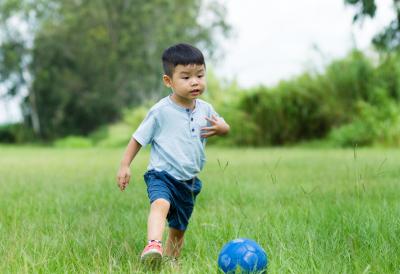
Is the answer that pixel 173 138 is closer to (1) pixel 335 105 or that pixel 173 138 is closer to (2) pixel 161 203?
(2) pixel 161 203

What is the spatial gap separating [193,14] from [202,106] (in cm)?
3414

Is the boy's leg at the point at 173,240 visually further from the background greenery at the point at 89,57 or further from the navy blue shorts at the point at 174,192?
the background greenery at the point at 89,57

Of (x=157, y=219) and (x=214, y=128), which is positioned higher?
(x=214, y=128)

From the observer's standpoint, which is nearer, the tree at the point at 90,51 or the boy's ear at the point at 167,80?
the boy's ear at the point at 167,80

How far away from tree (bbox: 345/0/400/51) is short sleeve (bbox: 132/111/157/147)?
11.4ft

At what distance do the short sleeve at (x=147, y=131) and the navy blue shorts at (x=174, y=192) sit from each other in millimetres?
199

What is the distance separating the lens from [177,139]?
3291 millimetres

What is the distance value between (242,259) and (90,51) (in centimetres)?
3461

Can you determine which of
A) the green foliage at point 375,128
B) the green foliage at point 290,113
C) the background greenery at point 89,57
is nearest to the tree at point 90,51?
the background greenery at point 89,57

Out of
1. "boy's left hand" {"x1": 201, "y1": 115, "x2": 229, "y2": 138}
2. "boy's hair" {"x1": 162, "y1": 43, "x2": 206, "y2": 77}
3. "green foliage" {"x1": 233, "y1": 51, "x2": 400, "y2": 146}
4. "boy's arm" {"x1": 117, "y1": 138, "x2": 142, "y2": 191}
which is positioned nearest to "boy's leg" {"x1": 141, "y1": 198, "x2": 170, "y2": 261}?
"boy's arm" {"x1": 117, "y1": 138, "x2": 142, "y2": 191}

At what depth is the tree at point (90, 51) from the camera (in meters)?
34.2

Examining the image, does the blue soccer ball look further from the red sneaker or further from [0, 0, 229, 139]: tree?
[0, 0, 229, 139]: tree

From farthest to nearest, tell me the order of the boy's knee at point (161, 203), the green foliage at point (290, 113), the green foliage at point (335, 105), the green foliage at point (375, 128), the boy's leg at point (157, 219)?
the green foliage at point (290, 113), the green foliage at point (335, 105), the green foliage at point (375, 128), the boy's knee at point (161, 203), the boy's leg at point (157, 219)

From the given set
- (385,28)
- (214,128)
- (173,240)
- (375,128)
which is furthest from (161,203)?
(375,128)
